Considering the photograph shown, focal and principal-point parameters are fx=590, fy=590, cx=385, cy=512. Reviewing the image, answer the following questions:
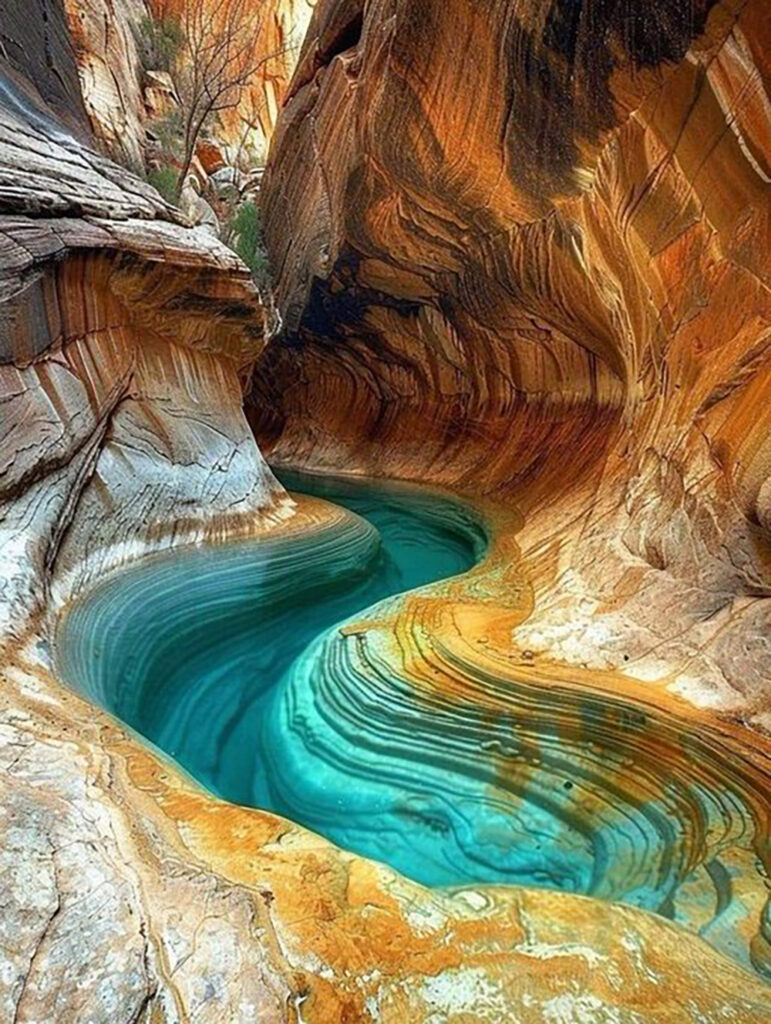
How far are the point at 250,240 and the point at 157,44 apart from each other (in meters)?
5.74

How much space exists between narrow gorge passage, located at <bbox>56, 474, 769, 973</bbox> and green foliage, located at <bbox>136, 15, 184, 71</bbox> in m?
14.6

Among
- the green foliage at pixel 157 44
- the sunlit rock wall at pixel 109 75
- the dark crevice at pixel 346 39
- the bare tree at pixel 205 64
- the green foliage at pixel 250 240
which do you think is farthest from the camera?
the green foliage at pixel 157 44

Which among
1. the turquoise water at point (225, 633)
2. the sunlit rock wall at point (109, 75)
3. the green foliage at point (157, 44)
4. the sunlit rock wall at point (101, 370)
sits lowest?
the turquoise water at point (225, 633)

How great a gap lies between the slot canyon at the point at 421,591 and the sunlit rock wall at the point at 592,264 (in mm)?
34

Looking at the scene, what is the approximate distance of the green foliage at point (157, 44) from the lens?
45.7ft

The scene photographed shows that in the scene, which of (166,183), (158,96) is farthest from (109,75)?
(166,183)

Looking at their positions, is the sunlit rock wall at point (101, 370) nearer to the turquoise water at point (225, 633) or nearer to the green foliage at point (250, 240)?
the turquoise water at point (225, 633)

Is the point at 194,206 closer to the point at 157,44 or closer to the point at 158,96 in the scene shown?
the point at 158,96

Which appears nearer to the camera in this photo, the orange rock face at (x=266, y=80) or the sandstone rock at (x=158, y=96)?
the sandstone rock at (x=158, y=96)

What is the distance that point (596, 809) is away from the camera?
269cm

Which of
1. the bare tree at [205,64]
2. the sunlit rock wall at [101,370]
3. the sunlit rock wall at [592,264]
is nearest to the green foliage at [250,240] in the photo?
the bare tree at [205,64]

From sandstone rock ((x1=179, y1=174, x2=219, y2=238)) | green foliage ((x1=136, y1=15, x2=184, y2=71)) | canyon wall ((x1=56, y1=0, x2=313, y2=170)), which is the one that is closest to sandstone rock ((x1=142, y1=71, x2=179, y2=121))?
canyon wall ((x1=56, y1=0, x2=313, y2=170))

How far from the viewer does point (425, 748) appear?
10.4 ft

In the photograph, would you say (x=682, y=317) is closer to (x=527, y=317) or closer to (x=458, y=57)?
(x=458, y=57)
